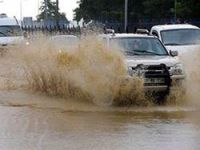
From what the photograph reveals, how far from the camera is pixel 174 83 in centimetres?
1417

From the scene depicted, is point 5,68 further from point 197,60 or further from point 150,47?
point 197,60

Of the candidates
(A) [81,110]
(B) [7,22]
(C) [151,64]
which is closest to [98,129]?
(A) [81,110]

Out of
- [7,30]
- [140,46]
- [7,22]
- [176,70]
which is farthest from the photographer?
[7,22]

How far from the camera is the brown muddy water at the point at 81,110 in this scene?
9594mm

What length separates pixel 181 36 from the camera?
2052cm

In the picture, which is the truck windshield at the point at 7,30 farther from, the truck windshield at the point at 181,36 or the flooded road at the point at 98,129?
the flooded road at the point at 98,129

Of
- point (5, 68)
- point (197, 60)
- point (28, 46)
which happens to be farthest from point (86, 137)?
point (5, 68)

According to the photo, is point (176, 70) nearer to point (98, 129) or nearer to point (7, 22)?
point (98, 129)

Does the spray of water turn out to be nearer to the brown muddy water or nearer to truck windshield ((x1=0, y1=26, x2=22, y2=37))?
the brown muddy water

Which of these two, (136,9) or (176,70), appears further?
(136,9)

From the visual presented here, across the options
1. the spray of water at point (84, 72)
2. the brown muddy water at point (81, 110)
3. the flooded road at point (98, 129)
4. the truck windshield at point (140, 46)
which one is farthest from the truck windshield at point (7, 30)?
Result: the flooded road at point (98, 129)

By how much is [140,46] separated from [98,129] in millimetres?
4952

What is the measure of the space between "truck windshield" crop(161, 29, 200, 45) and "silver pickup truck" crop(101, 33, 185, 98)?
4852mm

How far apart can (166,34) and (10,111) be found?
28.9 ft
